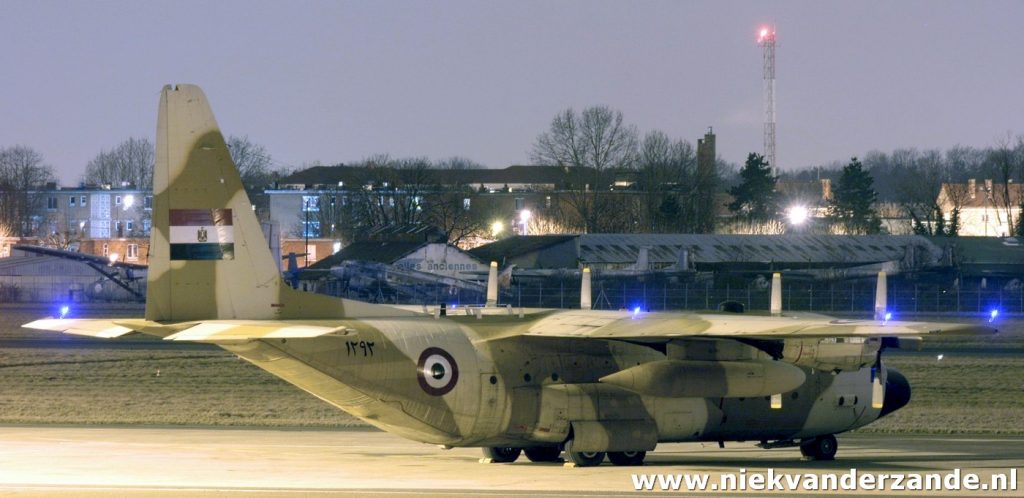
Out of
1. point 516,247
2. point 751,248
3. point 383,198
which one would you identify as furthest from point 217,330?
point 383,198

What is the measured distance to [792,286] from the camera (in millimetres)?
82562

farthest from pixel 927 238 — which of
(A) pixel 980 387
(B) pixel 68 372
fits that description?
(B) pixel 68 372

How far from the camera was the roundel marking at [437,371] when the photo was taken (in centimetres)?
2355

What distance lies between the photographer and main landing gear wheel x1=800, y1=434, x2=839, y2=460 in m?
27.2

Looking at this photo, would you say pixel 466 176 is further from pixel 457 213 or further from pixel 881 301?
pixel 881 301

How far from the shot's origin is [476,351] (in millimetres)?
24203

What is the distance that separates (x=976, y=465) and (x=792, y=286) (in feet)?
188

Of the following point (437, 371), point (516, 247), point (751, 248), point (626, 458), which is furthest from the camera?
point (751, 248)

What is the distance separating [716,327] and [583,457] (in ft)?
12.3

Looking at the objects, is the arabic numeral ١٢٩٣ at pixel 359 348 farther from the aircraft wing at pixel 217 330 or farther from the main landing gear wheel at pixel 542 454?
the main landing gear wheel at pixel 542 454
